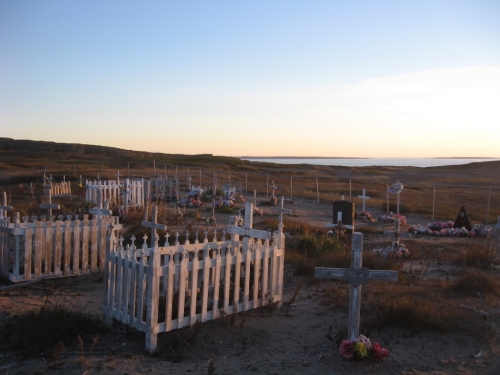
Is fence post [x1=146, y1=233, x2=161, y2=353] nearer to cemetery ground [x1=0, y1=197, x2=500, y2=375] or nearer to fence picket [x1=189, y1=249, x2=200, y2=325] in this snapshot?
cemetery ground [x1=0, y1=197, x2=500, y2=375]

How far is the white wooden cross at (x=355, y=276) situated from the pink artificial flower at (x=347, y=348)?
0.14 metres

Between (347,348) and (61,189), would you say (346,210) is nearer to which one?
(347,348)

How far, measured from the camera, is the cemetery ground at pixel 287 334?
220 inches

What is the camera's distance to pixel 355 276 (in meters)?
5.95

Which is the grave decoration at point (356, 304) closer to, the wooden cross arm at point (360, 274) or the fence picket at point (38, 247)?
the wooden cross arm at point (360, 274)

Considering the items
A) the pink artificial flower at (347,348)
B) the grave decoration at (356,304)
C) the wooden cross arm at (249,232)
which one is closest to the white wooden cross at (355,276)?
the grave decoration at (356,304)

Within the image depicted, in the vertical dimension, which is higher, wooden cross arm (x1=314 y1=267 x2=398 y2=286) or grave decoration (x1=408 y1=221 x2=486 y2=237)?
wooden cross arm (x1=314 y1=267 x2=398 y2=286)

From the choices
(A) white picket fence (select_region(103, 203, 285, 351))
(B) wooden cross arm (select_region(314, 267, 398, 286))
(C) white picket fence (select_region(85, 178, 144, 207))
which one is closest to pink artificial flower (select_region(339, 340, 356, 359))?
(B) wooden cross arm (select_region(314, 267, 398, 286))

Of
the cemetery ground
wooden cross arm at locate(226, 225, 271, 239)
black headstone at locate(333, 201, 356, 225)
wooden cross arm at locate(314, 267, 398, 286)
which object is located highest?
wooden cross arm at locate(226, 225, 271, 239)

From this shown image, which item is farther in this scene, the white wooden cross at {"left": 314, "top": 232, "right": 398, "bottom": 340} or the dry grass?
the dry grass

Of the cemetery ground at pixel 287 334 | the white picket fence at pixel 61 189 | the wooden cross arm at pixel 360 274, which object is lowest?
the cemetery ground at pixel 287 334

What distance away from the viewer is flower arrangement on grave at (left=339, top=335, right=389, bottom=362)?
559cm

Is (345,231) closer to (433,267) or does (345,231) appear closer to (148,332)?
(433,267)

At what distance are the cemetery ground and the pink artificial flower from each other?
8 cm
